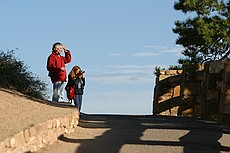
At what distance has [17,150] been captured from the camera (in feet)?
30.3

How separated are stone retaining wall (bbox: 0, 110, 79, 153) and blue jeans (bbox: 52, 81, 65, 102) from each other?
2.58 metres

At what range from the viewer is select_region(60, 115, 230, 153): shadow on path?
1148 cm

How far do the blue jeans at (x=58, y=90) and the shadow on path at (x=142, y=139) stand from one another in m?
1.08

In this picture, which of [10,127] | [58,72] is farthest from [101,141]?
[58,72]

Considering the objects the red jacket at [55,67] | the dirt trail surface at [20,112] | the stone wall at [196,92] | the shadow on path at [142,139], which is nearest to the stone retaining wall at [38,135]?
the dirt trail surface at [20,112]

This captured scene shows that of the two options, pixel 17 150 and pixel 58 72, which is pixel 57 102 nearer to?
pixel 58 72

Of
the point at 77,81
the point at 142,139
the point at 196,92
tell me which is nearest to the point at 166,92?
the point at 196,92

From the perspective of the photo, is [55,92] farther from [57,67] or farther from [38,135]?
[38,135]

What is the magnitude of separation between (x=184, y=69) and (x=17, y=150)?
1238 cm

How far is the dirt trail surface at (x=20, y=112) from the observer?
10.1 meters

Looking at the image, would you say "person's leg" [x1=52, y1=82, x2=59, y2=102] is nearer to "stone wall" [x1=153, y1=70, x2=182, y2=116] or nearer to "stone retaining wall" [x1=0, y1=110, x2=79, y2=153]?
"stone retaining wall" [x1=0, y1=110, x2=79, y2=153]

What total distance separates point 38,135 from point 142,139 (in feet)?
8.49

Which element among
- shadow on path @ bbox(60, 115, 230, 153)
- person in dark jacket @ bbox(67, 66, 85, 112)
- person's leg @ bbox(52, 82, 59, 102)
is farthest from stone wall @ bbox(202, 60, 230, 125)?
person's leg @ bbox(52, 82, 59, 102)

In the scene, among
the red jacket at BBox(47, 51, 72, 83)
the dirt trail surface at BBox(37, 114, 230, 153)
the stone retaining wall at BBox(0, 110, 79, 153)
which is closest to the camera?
the stone retaining wall at BBox(0, 110, 79, 153)
